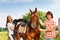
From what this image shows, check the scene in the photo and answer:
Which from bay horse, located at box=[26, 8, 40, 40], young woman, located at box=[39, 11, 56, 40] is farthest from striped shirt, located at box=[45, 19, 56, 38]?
bay horse, located at box=[26, 8, 40, 40]

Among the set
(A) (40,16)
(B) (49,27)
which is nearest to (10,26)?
(A) (40,16)

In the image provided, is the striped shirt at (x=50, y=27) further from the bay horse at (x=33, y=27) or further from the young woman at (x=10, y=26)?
the young woman at (x=10, y=26)

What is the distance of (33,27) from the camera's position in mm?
3125

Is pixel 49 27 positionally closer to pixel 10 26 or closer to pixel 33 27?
pixel 33 27

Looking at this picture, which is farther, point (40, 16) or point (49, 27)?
point (40, 16)

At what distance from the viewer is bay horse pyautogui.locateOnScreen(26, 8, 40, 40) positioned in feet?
9.98

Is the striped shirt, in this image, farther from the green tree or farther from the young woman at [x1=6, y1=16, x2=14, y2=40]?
the young woman at [x1=6, y1=16, x2=14, y2=40]

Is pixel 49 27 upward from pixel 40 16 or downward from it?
downward

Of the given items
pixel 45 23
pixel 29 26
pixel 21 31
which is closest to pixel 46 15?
pixel 45 23

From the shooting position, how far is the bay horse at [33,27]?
304cm

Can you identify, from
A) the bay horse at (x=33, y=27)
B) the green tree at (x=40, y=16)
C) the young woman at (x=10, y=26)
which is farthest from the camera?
the young woman at (x=10, y=26)

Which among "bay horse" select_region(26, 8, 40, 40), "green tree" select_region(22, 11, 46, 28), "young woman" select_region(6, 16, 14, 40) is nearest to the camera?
"bay horse" select_region(26, 8, 40, 40)

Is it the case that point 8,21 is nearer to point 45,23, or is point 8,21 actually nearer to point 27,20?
point 27,20

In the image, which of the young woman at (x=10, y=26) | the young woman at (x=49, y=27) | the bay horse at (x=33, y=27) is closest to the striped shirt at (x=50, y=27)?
the young woman at (x=49, y=27)
